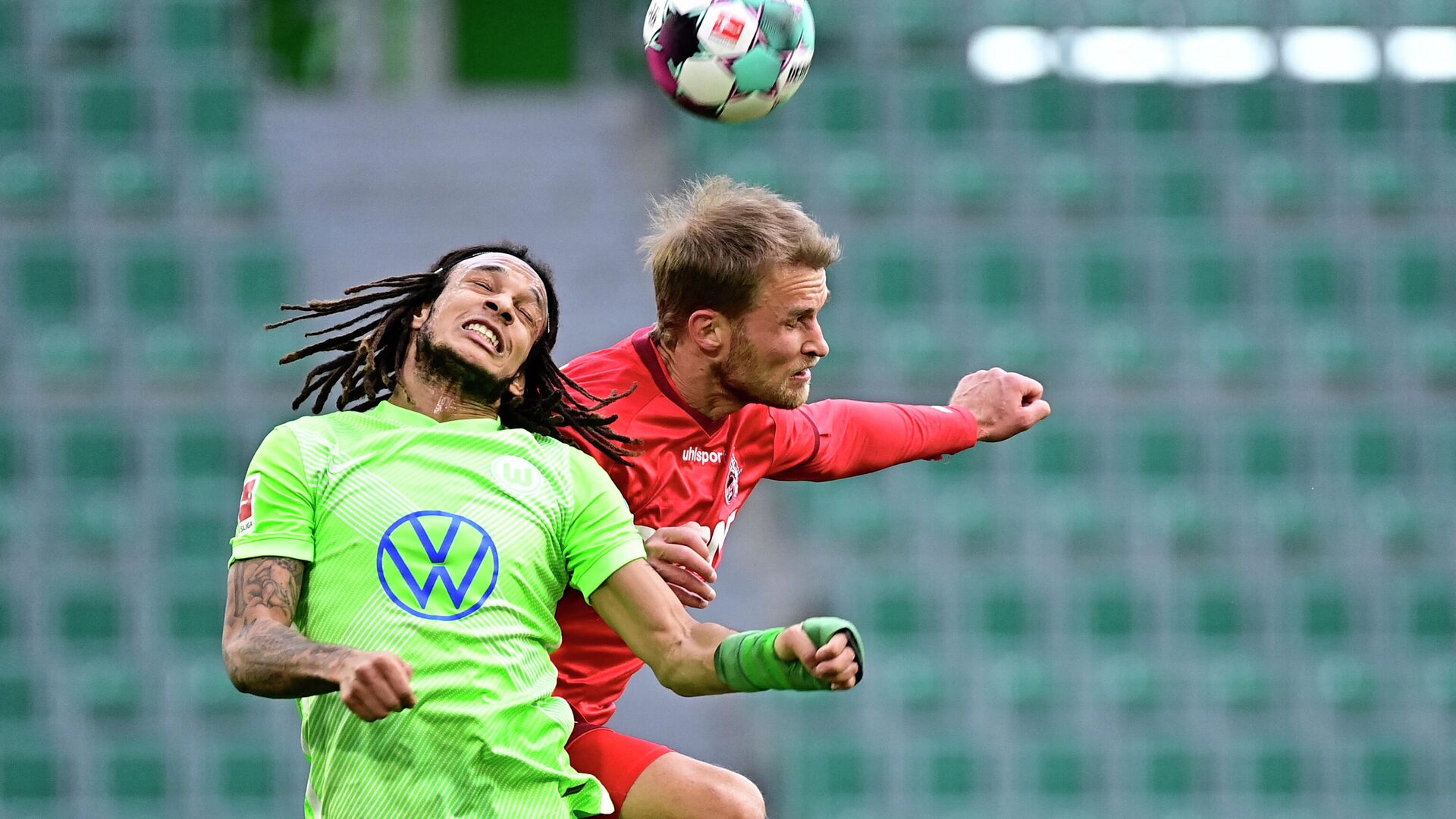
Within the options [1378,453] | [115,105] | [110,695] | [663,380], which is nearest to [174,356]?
[115,105]

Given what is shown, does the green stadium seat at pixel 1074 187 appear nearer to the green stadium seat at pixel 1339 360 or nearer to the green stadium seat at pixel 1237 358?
the green stadium seat at pixel 1237 358

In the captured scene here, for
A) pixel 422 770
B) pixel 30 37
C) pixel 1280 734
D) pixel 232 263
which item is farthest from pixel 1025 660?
pixel 422 770

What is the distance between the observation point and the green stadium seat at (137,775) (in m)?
12.4

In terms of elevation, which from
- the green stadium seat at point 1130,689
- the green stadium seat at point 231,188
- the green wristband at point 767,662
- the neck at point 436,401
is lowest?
the green stadium seat at point 1130,689

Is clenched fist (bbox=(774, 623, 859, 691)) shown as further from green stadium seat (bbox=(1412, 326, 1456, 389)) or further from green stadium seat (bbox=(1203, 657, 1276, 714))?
green stadium seat (bbox=(1412, 326, 1456, 389))

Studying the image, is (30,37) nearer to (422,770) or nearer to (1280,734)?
(1280,734)

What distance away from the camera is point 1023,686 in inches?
520

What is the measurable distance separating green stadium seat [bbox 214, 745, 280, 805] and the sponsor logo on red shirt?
877 cm

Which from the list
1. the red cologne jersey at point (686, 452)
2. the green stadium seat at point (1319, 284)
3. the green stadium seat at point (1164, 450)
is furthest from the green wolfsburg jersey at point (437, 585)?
the green stadium seat at point (1319, 284)

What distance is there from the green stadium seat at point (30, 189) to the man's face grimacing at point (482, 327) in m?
11.7

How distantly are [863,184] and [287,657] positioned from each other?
12.1 meters

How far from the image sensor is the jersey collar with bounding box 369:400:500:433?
356cm

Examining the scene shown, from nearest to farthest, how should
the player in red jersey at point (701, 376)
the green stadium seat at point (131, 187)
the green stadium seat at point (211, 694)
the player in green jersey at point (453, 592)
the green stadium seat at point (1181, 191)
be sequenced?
1. the player in green jersey at point (453, 592)
2. the player in red jersey at point (701, 376)
3. the green stadium seat at point (211, 694)
4. the green stadium seat at point (131, 187)
5. the green stadium seat at point (1181, 191)

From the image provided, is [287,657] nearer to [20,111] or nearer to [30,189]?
[30,189]
